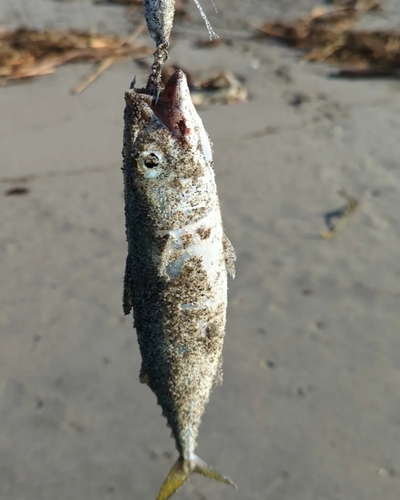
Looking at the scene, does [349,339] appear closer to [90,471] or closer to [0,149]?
[90,471]

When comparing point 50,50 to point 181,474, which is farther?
point 50,50

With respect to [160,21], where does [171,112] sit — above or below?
below

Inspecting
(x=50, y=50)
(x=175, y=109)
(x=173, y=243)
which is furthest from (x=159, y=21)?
(x=50, y=50)

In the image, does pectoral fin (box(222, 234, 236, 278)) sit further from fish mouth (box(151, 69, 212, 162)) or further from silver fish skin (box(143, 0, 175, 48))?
silver fish skin (box(143, 0, 175, 48))

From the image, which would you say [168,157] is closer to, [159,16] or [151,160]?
[151,160]

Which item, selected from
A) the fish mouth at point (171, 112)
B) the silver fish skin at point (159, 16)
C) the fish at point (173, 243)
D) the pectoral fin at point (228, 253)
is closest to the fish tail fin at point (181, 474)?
the fish at point (173, 243)

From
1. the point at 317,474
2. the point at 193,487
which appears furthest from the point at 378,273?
the point at 193,487

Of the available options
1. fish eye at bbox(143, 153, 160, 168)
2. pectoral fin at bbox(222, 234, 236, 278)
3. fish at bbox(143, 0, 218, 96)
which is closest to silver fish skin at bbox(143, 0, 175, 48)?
fish at bbox(143, 0, 218, 96)
